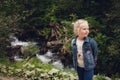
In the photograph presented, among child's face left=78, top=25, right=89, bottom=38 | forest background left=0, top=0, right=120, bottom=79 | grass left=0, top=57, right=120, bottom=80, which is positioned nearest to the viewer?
child's face left=78, top=25, right=89, bottom=38

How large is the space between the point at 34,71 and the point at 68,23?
8.17 ft

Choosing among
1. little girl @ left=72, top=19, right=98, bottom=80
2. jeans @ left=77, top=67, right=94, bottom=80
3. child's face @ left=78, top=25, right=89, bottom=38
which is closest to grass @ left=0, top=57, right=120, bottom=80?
jeans @ left=77, top=67, right=94, bottom=80

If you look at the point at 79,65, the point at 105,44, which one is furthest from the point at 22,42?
the point at 79,65

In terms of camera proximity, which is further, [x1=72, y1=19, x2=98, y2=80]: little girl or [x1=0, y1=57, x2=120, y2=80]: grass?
[x1=0, y1=57, x2=120, y2=80]: grass

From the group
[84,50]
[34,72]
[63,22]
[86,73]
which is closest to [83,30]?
[84,50]

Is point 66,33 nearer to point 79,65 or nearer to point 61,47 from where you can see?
point 61,47

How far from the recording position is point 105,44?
996 cm

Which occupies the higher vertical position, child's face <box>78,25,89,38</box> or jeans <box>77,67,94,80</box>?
child's face <box>78,25,89,38</box>

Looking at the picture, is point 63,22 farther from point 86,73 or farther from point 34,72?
point 86,73

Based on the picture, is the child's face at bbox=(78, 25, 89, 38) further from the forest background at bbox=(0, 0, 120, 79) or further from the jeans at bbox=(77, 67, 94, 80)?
the forest background at bbox=(0, 0, 120, 79)

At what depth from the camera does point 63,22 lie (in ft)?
35.7

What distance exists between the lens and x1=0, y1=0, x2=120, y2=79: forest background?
972cm

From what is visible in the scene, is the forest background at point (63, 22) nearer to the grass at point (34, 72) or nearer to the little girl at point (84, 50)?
the grass at point (34, 72)

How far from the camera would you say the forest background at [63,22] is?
9.72 meters
